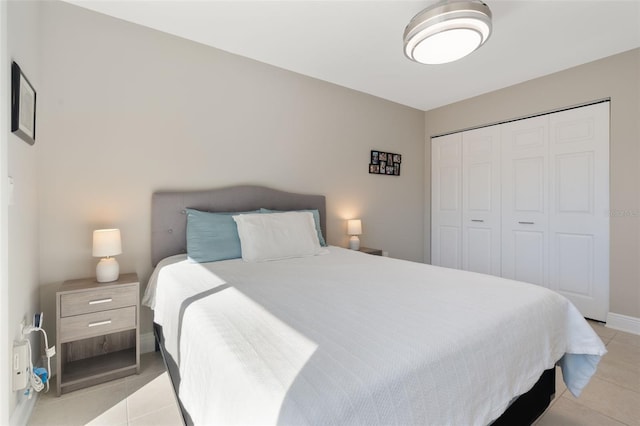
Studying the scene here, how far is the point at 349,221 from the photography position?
11.5 ft

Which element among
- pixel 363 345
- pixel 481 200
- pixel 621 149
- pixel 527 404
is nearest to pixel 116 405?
pixel 363 345

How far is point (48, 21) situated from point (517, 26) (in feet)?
11.1

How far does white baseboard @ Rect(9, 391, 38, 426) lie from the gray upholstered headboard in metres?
1.01

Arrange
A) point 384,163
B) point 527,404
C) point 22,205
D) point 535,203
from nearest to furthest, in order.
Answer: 1. point 527,404
2. point 22,205
3. point 535,203
4. point 384,163

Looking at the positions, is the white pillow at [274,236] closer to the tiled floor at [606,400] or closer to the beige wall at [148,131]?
the beige wall at [148,131]

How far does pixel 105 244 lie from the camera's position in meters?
1.99

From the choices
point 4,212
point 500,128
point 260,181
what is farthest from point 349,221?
point 4,212

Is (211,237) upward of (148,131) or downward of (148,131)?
downward

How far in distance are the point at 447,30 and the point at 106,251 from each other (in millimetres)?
2652

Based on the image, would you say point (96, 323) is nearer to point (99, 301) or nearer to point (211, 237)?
point (99, 301)

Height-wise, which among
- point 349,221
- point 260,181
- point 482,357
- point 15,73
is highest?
point 15,73

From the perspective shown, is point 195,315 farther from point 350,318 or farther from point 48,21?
point 48,21

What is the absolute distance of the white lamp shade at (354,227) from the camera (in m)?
3.45

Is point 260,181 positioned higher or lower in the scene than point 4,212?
higher
